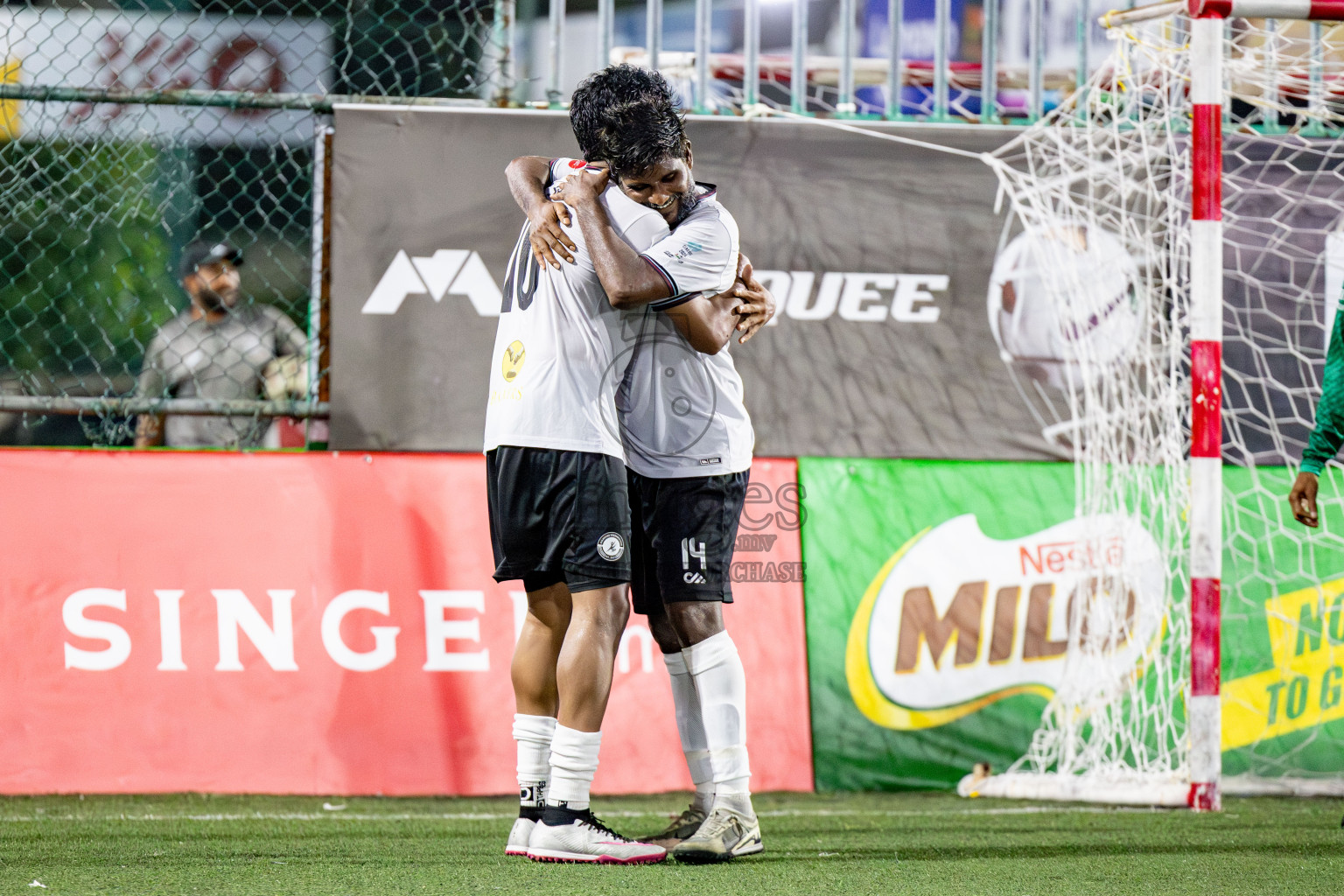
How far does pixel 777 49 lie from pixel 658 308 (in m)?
5.42

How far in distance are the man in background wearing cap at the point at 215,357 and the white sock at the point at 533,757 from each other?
233 cm

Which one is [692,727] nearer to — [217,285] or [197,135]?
[217,285]

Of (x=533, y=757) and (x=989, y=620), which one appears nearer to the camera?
(x=533, y=757)

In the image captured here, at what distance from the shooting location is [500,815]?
4.24m

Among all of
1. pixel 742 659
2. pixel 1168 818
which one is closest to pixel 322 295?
pixel 742 659

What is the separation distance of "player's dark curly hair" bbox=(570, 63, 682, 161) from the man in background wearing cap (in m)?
2.39

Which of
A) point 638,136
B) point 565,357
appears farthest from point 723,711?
point 638,136

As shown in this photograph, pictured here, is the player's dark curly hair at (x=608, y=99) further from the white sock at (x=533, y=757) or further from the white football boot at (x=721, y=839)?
the white football boot at (x=721, y=839)

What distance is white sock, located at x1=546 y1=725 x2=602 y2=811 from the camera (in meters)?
3.06

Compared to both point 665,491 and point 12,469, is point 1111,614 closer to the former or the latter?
point 665,491

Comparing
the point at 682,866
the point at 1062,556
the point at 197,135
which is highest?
the point at 197,135

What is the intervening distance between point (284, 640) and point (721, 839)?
198 cm

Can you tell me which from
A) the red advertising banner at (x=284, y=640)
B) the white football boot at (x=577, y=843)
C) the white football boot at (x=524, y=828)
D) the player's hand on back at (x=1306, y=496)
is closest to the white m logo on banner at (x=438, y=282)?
the red advertising banner at (x=284, y=640)

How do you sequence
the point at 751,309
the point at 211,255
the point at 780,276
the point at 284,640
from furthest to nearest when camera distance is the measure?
1. the point at 211,255
2. the point at 780,276
3. the point at 284,640
4. the point at 751,309
